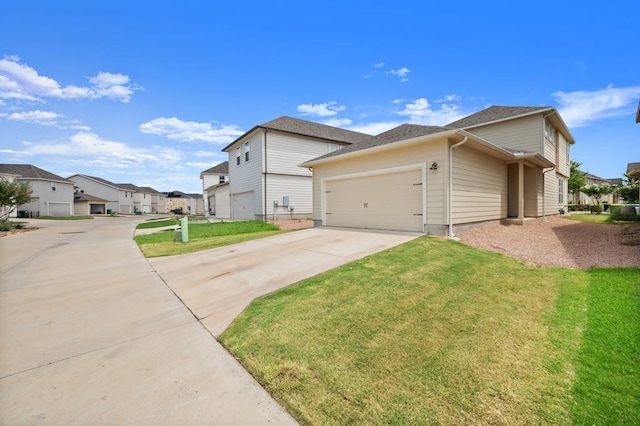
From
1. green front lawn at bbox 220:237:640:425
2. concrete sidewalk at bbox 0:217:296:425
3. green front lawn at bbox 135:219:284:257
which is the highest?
green front lawn at bbox 135:219:284:257

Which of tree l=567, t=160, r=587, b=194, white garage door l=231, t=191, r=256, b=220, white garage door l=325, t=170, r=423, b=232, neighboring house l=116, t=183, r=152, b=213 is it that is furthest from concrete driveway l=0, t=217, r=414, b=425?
neighboring house l=116, t=183, r=152, b=213

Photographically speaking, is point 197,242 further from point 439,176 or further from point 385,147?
point 439,176

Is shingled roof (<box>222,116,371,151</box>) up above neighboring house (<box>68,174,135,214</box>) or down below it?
above

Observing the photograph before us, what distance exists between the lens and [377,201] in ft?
32.4

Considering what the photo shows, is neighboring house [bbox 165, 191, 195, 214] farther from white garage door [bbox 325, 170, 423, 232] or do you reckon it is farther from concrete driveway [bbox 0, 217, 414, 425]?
concrete driveway [bbox 0, 217, 414, 425]

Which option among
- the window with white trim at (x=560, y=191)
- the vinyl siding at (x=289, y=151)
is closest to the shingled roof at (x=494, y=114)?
the window with white trim at (x=560, y=191)

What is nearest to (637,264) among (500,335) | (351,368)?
(500,335)

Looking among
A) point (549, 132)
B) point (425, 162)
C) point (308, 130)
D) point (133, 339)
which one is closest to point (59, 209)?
point (308, 130)

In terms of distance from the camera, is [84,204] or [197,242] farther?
[84,204]

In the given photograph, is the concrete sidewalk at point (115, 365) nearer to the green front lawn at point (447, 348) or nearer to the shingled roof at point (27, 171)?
the green front lawn at point (447, 348)

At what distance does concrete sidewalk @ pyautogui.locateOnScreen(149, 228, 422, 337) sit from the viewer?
3.96 metres

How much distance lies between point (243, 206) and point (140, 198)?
54907 millimetres

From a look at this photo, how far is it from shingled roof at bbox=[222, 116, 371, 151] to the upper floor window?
1135 centimetres

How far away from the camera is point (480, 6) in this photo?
8852 millimetres
